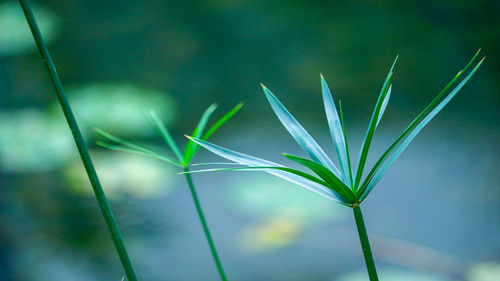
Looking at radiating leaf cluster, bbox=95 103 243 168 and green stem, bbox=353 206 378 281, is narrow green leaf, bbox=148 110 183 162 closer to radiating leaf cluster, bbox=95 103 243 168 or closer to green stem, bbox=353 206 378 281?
radiating leaf cluster, bbox=95 103 243 168

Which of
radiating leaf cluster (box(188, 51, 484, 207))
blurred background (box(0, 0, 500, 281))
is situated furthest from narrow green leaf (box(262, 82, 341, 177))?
blurred background (box(0, 0, 500, 281))

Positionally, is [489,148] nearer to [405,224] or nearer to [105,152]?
[405,224]

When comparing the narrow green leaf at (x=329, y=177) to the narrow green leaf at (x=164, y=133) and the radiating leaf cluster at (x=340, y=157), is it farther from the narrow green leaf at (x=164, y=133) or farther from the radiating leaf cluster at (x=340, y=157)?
the narrow green leaf at (x=164, y=133)

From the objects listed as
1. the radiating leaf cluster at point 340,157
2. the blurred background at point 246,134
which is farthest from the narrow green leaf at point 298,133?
the blurred background at point 246,134

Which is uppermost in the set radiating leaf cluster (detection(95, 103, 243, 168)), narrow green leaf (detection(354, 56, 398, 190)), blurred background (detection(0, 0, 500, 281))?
blurred background (detection(0, 0, 500, 281))

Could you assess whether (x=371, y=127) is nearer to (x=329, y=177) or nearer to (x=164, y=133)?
(x=329, y=177)

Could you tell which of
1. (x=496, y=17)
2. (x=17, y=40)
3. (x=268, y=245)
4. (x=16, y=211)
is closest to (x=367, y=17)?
(x=496, y=17)
